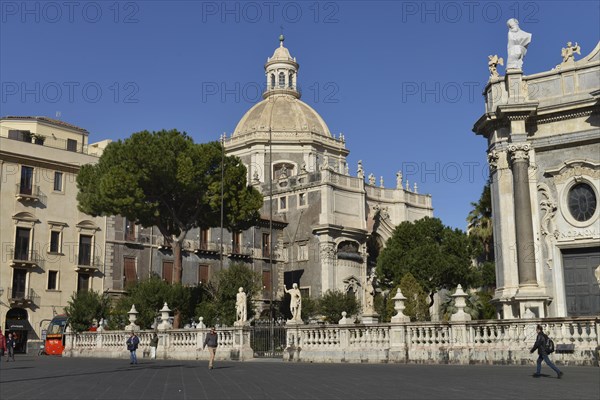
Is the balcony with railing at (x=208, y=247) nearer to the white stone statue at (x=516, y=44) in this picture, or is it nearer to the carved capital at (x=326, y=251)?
the carved capital at (x=326, y=251)

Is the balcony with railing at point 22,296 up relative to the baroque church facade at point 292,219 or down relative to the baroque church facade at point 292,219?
down

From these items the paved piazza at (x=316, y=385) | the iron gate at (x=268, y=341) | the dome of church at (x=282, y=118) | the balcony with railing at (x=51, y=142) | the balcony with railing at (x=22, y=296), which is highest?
the dome of church at (x=282, y=118)

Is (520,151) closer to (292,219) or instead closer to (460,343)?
(460,343)

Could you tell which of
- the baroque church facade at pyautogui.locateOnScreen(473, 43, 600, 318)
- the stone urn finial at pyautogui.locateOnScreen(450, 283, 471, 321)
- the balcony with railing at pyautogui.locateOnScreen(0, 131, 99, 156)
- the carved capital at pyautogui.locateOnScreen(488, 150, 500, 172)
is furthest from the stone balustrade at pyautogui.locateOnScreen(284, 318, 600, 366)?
the balcony with railing at pyautogui.locateOnScreen(0, 131, 99, 156)

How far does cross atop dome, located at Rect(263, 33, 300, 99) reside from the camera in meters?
84.9

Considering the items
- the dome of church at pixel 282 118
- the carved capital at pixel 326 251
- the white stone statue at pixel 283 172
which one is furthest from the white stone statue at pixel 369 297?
the dome of church at pixel 282 118

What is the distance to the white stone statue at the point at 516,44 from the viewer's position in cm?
2667

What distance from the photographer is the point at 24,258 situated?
46531 mm

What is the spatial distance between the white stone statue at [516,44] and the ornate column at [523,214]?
329cm

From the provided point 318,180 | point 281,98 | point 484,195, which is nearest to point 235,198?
point 484,195

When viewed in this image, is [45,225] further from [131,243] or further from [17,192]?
[131,243]

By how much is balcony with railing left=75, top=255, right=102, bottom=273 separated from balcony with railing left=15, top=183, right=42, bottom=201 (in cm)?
515

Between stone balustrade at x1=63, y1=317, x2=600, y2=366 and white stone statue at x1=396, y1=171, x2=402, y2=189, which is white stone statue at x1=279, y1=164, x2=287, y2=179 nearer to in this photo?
white stone statue at x1=396, y1=171, x2=402, y2=189

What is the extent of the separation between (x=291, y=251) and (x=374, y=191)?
11.7 metres
